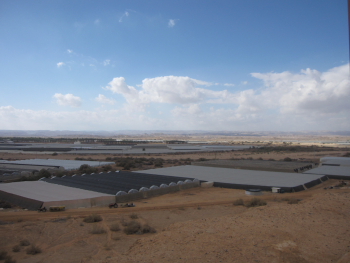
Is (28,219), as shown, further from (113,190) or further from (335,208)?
(335,208)

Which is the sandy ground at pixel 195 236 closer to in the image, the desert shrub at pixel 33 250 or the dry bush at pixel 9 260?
the desert shrub at pixel 33 250

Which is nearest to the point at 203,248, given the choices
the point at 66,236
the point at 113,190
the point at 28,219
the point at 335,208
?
the point at 66,236

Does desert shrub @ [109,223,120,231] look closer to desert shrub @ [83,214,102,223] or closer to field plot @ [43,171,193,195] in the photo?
desert shrub @ [83,214,102,223]

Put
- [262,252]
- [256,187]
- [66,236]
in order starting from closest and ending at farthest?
[262,252] → [66,236] → [256,187]

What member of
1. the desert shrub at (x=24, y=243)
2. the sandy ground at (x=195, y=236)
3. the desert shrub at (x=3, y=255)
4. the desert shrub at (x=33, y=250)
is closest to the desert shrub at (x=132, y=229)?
the sandy ground at (x=195, y=236)

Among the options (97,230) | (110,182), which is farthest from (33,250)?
(110,182)

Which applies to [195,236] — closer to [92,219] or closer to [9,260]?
[92,219]

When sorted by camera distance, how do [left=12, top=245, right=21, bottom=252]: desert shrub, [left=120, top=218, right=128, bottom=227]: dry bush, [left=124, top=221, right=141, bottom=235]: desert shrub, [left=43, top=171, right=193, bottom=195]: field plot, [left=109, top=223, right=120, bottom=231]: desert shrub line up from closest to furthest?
[left=12, top=245, right=21, bottom=252]: desert shrub → [left=124, top=221, right=141, bottom=235]: desert shrub → [left=109, top=223, right=120, bottom=231]: desert shrub → [left=120, top=218, right=128, bottom=227]: dry bush → [left=43, top=171, right=193, bottom=195]: field plot

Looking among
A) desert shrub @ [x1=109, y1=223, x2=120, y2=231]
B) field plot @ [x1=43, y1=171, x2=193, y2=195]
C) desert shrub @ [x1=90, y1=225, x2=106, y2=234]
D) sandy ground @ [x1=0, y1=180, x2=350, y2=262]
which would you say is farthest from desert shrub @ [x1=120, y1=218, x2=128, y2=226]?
field plot @ [x1=43, y1=171, x2=193, y2=195]

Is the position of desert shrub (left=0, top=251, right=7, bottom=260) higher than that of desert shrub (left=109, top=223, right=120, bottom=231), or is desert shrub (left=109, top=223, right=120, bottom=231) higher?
desert shrub (left=0, top=251, right=7, bottom=260)
